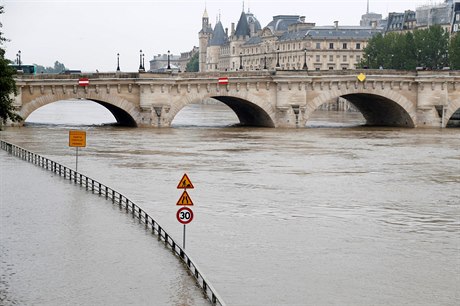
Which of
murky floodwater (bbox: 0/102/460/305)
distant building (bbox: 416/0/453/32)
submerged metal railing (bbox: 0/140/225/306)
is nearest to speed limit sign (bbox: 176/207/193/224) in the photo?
submerged metal railing (bbox: 0/140/225/306)

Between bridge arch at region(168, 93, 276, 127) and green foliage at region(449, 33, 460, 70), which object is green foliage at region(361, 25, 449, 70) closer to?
green foliage at region(449, 33, 460, 70)

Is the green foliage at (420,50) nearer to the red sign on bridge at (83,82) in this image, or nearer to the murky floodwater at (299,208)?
the murky floodwater at (299,208)

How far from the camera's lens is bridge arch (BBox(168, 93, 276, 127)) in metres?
81.1

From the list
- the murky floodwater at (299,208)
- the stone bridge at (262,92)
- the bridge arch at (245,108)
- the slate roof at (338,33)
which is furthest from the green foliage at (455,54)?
the slate roof at (338,33)

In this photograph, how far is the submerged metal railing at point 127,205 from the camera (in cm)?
2470

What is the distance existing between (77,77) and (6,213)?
42300 millimetres

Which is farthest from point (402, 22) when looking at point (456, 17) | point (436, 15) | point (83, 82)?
point (83, 82)

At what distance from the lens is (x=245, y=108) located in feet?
298

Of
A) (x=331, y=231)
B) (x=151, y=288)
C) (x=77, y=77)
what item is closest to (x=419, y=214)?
(x=331, y=231)

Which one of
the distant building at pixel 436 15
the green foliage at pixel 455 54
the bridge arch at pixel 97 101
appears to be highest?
the distant building at pixel 436 15

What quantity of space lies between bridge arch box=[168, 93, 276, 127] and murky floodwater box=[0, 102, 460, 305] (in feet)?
29.6

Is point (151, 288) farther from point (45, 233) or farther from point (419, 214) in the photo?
point (419, 214)

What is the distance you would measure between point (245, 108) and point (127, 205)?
5575 centimetres

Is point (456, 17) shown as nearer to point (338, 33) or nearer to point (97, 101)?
point (338, 33)
